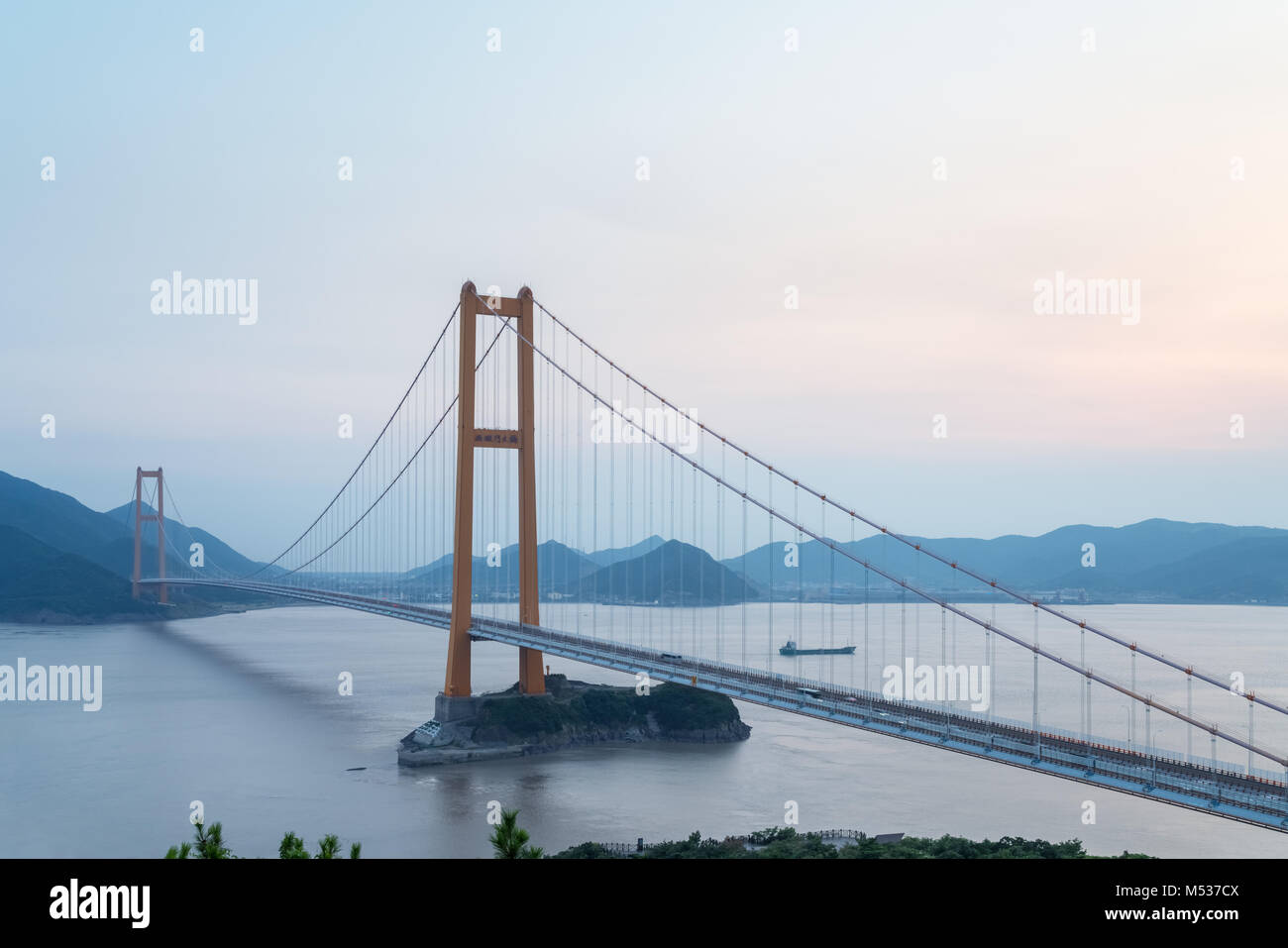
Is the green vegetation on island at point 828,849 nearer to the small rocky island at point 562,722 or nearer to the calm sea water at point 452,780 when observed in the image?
the calm sea water at point 452,780

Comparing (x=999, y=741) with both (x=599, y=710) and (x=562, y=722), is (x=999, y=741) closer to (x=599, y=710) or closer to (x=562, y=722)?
(x=562, y=722)

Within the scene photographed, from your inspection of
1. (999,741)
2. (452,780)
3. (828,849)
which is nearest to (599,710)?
(452,780)

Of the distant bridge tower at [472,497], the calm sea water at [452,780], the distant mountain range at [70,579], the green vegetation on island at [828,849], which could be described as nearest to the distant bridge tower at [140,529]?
the distant mountain range at [70,579]

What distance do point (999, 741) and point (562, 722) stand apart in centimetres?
1310

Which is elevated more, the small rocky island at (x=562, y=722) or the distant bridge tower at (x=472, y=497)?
the distant bridge tower at (x=472, y=497)

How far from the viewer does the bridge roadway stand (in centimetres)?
1201

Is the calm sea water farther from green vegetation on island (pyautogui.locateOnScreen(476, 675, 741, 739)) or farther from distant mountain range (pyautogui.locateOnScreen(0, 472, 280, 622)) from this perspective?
distant mountain range (pyautogui.locateOnScreen(0, 472, 280, 622))

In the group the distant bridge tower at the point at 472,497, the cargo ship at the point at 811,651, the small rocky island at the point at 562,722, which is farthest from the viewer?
the cargo ship at the point at 811,651

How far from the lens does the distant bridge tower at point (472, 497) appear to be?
26095 millimetres

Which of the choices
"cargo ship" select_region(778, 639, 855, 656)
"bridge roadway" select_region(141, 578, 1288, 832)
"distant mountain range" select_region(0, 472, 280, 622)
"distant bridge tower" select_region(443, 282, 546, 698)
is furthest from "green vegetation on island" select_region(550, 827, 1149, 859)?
"distant mountain range" select_region(0, 472, 280, 622)

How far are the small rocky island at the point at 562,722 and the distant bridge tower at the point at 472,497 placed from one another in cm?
68
